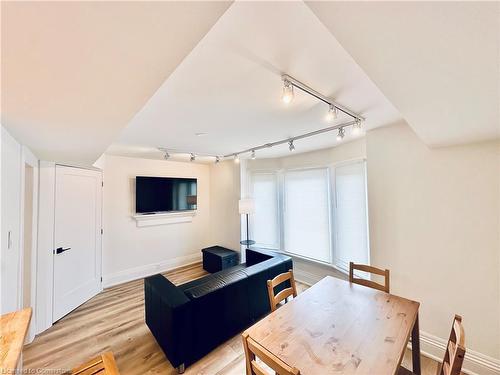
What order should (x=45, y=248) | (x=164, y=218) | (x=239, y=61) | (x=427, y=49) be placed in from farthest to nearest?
1. (x=164, y=218)
2. (x=45, y=248)
3. (x=239, y=61)
4. (x=427, y=49)

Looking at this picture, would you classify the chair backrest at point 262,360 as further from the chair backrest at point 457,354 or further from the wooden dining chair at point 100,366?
the chair backrest at point 457,354

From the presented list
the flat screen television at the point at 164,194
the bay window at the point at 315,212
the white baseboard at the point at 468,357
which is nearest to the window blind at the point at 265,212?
the bay window at the point at 315,212

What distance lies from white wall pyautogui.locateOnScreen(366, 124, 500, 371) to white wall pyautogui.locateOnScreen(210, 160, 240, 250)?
2851 millimetres

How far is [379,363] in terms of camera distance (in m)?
1.08

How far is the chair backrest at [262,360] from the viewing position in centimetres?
87

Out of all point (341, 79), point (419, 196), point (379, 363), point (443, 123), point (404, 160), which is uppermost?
point (341, 79)

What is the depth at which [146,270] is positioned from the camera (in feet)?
13.9

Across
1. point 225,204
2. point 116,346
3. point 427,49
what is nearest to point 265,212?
point 225,204

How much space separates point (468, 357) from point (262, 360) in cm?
223

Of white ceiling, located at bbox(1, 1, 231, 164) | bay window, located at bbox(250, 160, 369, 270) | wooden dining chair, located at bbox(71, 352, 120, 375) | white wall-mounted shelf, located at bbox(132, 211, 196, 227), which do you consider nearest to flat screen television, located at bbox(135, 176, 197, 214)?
white wall-mounted shelf, located at bbox(132, 211, 196, 227)

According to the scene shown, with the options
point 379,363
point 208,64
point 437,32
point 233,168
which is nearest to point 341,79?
point 437,32

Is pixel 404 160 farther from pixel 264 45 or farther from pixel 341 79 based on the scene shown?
pixel 264 45

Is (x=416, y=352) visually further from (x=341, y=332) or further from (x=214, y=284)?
(x=214, y=284)

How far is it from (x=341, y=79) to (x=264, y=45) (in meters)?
0.65
